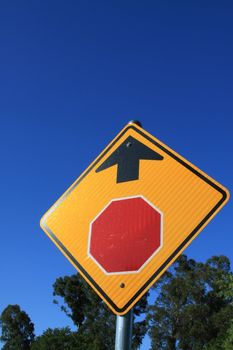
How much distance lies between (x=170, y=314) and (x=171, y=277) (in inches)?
151

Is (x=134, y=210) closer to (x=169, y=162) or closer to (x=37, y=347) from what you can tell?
(x=169, y=162)

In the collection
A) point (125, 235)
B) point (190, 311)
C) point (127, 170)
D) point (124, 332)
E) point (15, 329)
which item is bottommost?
point (124, 332)

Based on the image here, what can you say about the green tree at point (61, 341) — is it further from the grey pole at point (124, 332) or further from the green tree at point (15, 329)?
the grey pole at point (124, 332)

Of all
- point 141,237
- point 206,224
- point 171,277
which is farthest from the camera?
point 171,277

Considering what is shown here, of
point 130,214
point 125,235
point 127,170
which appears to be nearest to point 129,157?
point 127,170

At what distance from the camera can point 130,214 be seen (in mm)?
2531

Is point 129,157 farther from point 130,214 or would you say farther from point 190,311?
point 190,311

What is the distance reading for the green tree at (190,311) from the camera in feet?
142

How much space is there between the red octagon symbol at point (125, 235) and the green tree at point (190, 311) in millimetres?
42325

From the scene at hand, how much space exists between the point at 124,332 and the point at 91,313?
48.0 m

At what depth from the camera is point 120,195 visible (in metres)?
2.66

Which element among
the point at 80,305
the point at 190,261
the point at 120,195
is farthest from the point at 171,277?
the point at 120,195

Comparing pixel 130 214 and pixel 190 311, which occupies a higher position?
pixel 190 311

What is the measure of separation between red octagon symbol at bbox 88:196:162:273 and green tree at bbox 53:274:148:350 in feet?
147
